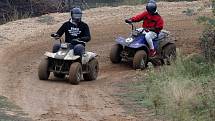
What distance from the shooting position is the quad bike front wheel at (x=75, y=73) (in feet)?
44.2

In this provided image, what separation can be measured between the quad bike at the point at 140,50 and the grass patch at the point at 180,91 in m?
1.13

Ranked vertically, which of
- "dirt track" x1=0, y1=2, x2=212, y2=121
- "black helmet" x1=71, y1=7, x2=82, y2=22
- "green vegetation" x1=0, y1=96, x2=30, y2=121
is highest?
"black helmet" x1=71, y1=7, x2=82, y2=22

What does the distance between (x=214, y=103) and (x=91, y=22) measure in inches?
497

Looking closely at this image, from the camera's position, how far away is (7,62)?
15852 mm

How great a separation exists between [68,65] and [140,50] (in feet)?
8.66

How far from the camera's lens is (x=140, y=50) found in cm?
1595

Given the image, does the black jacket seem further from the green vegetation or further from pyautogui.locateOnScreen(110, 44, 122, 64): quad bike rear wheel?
the green vegetation

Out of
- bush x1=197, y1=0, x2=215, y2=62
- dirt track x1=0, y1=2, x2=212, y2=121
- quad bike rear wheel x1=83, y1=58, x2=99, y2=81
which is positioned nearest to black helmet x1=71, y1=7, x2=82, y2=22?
quad bike rear wheel x1=83, y1=58, x2=99, y2=81

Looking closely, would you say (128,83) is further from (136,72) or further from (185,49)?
(185,49)

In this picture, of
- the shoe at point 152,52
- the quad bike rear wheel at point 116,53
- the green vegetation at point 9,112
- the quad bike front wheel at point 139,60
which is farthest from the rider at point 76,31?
the green vegetation at point 9,112

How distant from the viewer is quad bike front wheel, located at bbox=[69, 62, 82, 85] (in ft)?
44.2

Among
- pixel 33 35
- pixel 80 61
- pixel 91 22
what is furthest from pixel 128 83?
pixel 91 22

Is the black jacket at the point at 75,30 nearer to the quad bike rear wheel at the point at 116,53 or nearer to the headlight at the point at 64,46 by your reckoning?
the headlight at the point at 64,46

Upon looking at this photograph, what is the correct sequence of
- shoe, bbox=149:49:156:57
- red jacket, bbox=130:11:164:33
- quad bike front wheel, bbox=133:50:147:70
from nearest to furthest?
quad bike front wheel, bbox=133:50:147:70, shoe, bbox=149:49:156:57, red jacket, bbox=130:11:164:33
